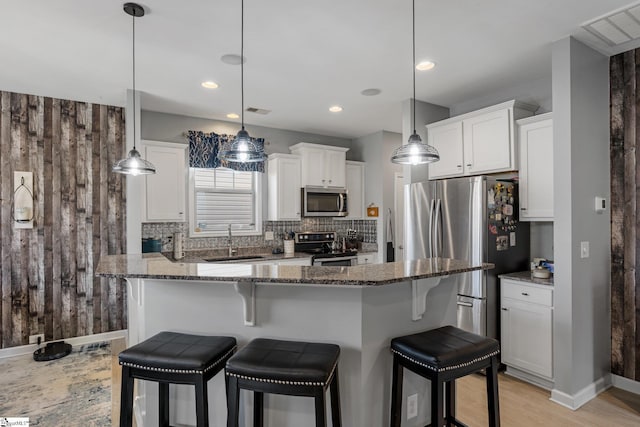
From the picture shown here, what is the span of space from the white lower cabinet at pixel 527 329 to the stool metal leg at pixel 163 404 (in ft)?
9.03

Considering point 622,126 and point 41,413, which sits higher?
point 622,126

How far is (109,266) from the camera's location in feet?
6.84

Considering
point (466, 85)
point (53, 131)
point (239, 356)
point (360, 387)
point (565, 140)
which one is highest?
point (466, 85)

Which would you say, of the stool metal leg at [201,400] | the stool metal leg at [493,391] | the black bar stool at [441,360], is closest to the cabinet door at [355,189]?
the black bar stool at [441,360]

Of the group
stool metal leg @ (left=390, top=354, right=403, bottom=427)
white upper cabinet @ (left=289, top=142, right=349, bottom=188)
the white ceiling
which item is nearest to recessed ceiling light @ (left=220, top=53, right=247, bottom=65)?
the white ceiling

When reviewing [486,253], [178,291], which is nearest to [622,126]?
[486,253]

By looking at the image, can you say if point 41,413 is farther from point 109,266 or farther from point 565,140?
point 565,140

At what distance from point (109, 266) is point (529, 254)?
359cm

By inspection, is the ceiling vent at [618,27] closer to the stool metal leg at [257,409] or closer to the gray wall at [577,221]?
the gray wall at [577,221]

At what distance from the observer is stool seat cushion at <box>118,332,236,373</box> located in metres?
1.63

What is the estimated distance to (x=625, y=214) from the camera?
2.93 m

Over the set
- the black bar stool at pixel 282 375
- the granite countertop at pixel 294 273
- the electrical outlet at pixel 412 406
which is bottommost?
the electrical outlet at pixel 412 406

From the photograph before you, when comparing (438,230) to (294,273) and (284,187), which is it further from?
(284,187)

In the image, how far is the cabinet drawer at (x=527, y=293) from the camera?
2870mm
